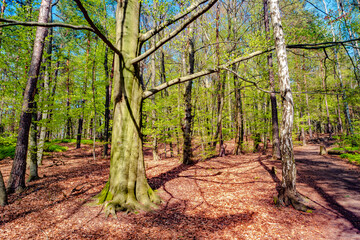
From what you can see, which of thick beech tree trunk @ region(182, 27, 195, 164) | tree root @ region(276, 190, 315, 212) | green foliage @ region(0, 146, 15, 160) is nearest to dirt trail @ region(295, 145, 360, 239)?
tree root @ region(276, 190, 315, 212)

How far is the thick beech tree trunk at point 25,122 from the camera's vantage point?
216 inches

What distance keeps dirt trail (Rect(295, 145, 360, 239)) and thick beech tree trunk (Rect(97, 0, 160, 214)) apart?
4548mm

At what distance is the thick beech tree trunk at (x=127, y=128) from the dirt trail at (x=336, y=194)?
455 centimetres

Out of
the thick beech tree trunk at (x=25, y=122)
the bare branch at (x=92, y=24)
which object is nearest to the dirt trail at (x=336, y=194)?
the bare branch at (x=92, y=24)

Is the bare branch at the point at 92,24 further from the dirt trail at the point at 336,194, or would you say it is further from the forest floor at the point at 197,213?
the dirt trail at the point at 336,194

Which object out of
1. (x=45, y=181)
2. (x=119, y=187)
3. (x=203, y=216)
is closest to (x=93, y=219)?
(x=119, y=187)

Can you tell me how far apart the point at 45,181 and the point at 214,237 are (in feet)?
22.2

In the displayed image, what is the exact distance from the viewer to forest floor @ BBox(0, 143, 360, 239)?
352cm

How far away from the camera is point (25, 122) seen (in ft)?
18.8

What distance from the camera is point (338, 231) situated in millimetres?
3758

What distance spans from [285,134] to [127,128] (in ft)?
14.4

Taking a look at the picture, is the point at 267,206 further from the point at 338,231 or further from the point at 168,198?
the point at 168,198

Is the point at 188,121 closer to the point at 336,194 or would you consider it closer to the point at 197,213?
the point at 197,213

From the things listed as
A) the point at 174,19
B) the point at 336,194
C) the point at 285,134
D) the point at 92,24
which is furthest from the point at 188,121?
the point at 92,24
